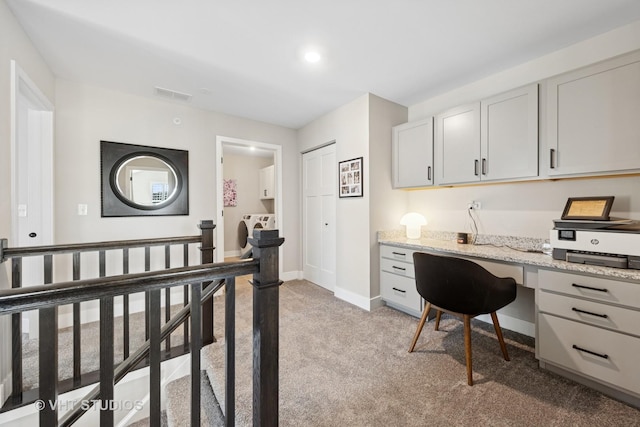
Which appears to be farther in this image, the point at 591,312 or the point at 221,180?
the point at 221,180

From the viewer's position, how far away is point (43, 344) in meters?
0.80

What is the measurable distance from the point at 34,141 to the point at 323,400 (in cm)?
331

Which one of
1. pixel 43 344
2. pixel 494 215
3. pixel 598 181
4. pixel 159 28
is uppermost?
pixel 159 28

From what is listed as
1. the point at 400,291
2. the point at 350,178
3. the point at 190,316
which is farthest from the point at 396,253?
the point at 190,316

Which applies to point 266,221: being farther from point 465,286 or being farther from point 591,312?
point 591,312

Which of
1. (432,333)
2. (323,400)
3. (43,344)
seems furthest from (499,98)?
(43,344)

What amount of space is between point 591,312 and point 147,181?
4067 mm

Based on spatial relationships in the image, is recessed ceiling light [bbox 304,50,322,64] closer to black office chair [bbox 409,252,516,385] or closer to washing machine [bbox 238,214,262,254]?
black office chair [bbox 409,252,516,385]

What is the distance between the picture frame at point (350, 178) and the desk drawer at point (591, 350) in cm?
196

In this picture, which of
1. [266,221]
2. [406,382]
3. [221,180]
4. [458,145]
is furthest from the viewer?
[266,221]

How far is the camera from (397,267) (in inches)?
112

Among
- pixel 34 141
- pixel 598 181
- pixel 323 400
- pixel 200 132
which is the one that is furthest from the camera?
pixel 200 132

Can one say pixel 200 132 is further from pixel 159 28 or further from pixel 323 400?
pixel 323 400

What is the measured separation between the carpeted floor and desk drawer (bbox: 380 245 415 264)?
2.09ft
